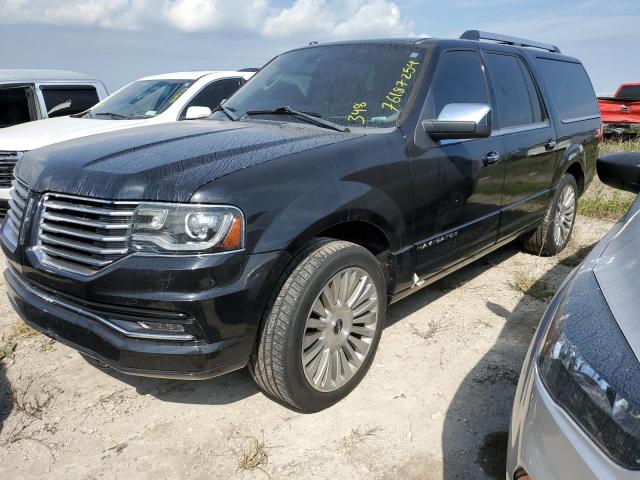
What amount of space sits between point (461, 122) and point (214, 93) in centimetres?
469

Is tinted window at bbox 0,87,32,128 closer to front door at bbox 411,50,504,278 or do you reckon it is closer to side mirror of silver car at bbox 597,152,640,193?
front door at bbox 411,50,504,278

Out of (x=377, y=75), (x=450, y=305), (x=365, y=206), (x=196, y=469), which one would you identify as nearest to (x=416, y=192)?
(x=365, y=206)

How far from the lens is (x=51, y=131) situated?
5.82 metres

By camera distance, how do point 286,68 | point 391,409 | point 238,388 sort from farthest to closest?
point 286,68
point 238,388
point 391,409

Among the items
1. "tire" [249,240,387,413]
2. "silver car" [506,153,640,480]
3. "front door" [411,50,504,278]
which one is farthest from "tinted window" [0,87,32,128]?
"silver car" [506,153,640,480]

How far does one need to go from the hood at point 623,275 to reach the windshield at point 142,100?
5.50m

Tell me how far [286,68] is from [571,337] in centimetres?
282

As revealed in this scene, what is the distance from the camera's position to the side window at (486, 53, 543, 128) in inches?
153

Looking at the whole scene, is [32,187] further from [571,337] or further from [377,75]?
[571,337]

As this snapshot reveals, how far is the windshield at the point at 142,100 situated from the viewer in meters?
6.49

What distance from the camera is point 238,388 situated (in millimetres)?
2930

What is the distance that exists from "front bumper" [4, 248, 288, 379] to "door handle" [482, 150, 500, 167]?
6.02ft

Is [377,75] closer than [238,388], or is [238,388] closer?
[238,388]

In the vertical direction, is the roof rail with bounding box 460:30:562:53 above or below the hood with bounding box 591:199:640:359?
above
